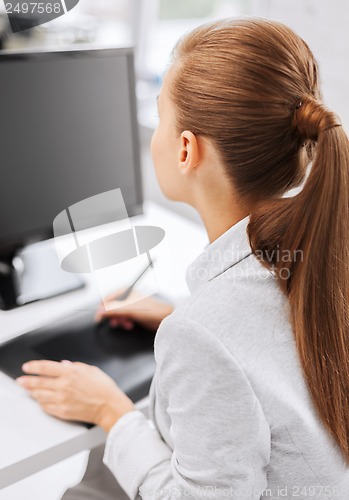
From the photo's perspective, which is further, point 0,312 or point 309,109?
point 0,312

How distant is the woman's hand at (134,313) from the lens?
1.00 m

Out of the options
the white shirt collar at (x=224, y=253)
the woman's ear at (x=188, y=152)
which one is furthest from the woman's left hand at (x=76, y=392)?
the woman's ear at (x=188, y=152)

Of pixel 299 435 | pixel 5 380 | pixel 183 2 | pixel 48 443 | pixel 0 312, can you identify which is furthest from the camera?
pixel 183 2

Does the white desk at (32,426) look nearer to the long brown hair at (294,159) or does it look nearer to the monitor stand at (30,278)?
the monitor stand at (30,278)

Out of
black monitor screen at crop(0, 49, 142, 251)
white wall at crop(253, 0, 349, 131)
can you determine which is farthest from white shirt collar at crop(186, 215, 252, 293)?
white wall at crop(253, 0, 349, 131)

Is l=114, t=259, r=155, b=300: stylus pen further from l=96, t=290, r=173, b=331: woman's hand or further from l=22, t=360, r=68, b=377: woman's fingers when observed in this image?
l=22, t=360, r=68, b=377: woman's fingers

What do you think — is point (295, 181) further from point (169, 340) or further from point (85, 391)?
point (85, 391)

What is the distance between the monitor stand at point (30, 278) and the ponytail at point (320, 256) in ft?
1.90

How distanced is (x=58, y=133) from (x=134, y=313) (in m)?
0.37

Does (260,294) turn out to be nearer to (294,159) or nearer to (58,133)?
(294,159)

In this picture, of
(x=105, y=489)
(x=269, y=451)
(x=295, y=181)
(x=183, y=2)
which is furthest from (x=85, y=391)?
(x=183, y=2)

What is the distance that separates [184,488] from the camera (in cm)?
63

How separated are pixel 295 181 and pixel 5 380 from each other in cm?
54

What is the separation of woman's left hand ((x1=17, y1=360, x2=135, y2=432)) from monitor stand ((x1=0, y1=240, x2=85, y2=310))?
24 centimetres
